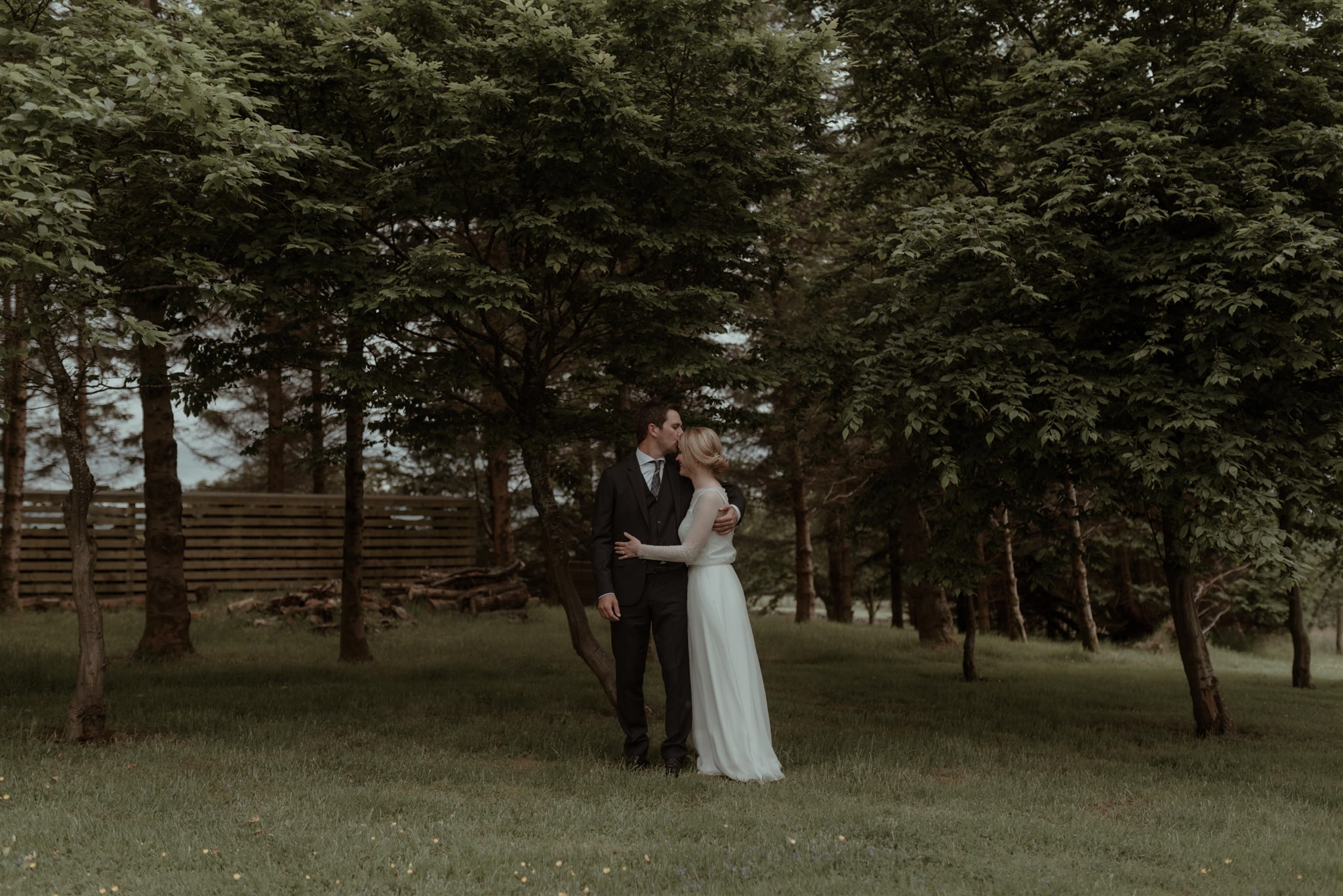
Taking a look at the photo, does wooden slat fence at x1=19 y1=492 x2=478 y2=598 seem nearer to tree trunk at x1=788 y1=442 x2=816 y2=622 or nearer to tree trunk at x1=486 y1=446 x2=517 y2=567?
tree trunk at x1=486 y1=446 x2=517 y2=567

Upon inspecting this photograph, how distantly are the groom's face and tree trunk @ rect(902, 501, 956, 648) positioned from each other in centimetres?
983

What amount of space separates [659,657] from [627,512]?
3.41 feet

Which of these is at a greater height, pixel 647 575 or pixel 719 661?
pixel 647 575

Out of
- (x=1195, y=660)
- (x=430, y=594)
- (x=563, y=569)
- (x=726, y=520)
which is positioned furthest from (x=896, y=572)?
(x=726, y=520)

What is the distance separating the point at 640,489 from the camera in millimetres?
7160

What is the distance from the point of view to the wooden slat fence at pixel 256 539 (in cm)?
1702

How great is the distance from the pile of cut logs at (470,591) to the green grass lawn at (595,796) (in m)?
6.42

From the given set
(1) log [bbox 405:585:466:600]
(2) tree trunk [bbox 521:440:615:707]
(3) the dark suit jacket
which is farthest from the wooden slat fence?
(3) the dark suit jacket

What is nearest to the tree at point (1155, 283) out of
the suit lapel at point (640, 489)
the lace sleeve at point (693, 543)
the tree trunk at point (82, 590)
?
the lace sleeve at point (693, 543)

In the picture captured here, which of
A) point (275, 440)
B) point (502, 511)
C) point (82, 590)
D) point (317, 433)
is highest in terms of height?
point (275, 440)

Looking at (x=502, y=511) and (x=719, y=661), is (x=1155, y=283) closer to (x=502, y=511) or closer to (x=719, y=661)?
(x=719, y=661)

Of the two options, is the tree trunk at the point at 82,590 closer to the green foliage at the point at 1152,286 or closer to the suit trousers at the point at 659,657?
the suit trousers at the point at 659,657

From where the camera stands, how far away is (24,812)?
550cm

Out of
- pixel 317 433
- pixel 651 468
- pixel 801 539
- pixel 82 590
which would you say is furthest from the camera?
pixel 801 539
